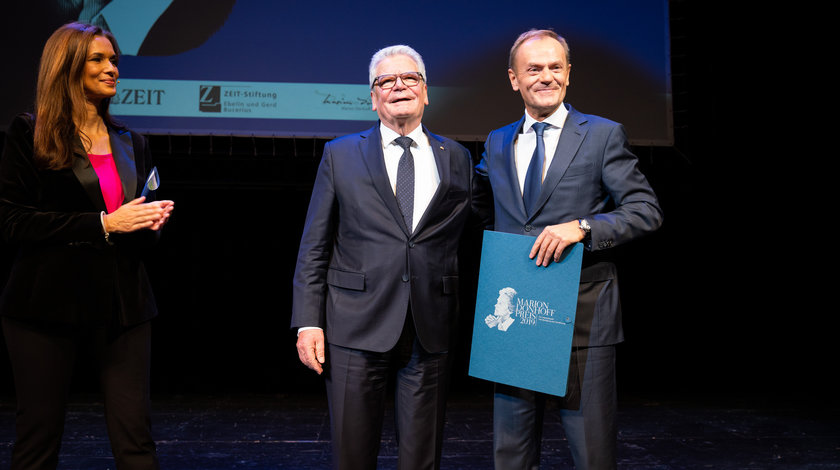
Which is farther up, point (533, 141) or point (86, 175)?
point (533, 141)

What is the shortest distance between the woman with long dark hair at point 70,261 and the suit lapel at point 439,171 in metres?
0.65

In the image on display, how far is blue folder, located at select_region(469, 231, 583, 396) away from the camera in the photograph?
4.94ft

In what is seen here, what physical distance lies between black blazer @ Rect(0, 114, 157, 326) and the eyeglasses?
29.1 inches

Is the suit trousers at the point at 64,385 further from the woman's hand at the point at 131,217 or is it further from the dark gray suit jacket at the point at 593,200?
the dark gray suit jacket at the point at 593,200

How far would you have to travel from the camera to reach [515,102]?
11.4ft

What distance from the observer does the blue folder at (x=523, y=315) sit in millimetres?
1506

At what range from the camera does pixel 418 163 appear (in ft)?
5.65

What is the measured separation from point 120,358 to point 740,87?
3544 millimetres

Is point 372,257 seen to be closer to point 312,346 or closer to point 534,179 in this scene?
point 312,346

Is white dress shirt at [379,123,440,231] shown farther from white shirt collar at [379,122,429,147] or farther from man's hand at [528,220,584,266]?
man's hand at [528,220,584,266]

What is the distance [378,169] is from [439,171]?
0.53ft

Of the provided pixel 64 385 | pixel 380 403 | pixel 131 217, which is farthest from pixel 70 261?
pixel 380 403

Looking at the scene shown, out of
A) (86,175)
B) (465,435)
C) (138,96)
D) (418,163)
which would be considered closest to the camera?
(86,175)

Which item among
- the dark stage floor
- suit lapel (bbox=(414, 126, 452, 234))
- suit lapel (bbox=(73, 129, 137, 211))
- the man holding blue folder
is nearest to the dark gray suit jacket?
the man holding blue folder
